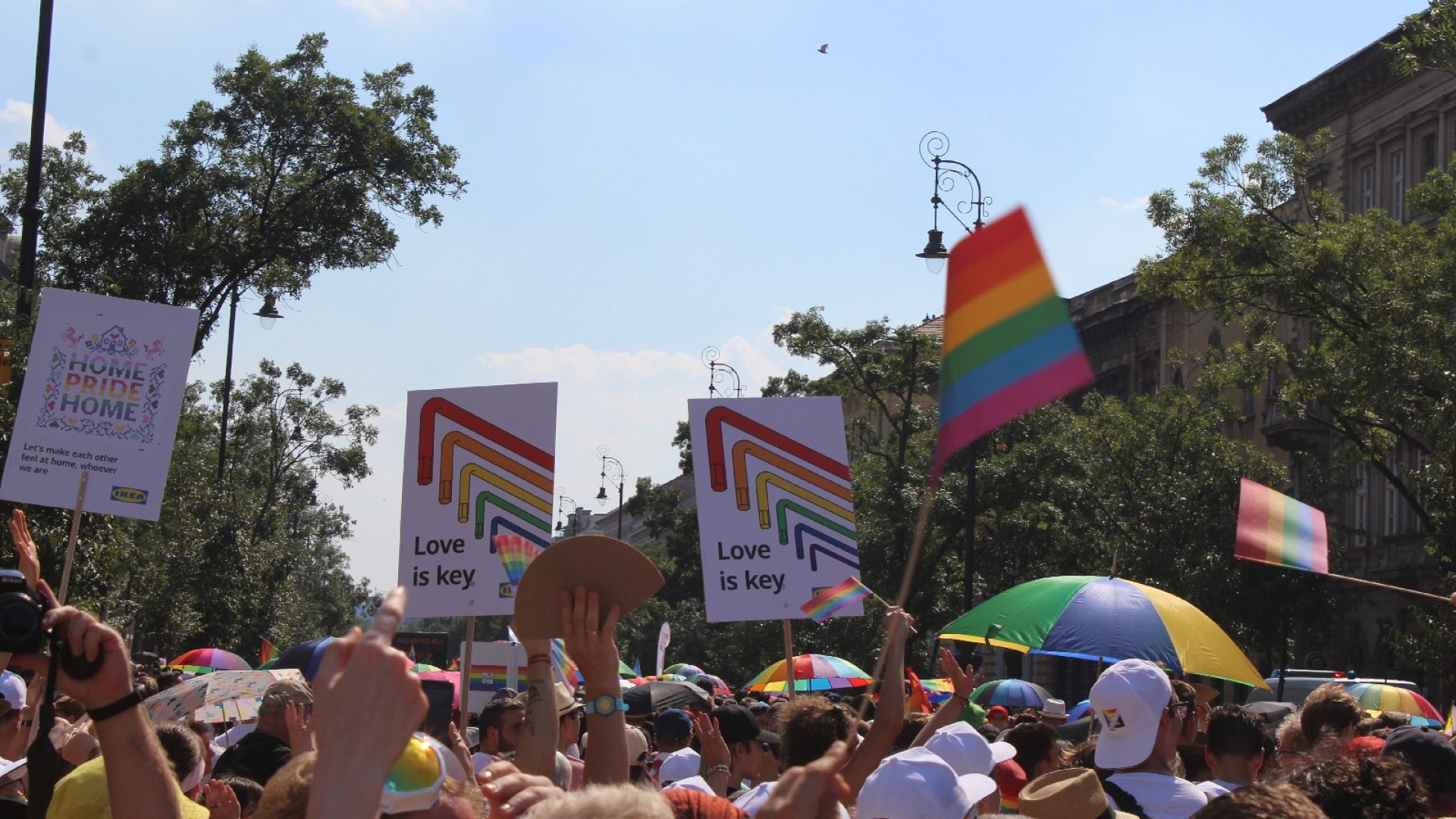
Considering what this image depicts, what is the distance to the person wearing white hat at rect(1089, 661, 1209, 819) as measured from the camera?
16.5 feet

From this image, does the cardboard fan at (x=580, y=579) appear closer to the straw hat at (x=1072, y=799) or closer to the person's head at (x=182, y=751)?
the straw hat at (x=1072, y=799)

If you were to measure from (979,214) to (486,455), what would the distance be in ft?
45.4

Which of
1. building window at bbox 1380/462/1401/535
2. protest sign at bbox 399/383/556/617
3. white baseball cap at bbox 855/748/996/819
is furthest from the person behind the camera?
building window at bbox 1380/462/1401/535

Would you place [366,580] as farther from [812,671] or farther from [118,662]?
[118,662]

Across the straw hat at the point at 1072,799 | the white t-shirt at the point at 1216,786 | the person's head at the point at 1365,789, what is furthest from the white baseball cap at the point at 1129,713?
the person's head at the point at 1365,789

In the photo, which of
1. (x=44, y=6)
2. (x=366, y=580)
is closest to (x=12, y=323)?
(x=44, y=6)

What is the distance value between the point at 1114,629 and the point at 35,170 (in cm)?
1047

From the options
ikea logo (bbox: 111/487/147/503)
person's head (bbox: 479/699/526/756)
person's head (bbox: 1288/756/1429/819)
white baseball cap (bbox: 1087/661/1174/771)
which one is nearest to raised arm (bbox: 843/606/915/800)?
white baseball cap (bbox: 1087/661/1174/771)

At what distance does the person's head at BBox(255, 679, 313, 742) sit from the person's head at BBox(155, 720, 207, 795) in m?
0.66

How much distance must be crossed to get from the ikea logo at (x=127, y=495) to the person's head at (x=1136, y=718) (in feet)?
17.1

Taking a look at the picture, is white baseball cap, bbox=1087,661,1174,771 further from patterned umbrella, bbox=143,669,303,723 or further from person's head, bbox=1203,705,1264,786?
patterned umbrella, bbox=143,669,303,723

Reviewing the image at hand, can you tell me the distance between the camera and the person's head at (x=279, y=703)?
20.7 ft

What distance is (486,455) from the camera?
7.86 meters

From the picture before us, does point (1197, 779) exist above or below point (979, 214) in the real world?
below
